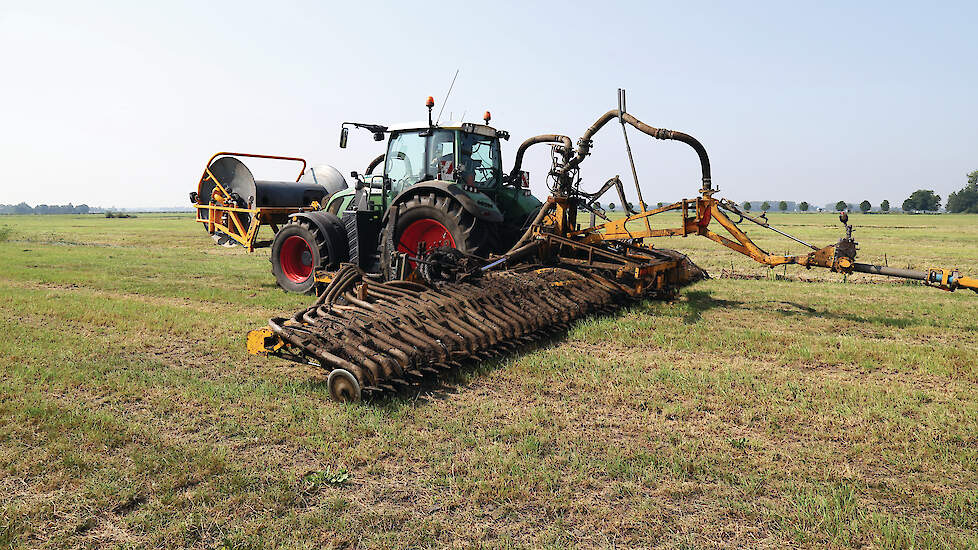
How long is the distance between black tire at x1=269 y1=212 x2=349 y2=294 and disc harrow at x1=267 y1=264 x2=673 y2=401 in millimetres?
3081

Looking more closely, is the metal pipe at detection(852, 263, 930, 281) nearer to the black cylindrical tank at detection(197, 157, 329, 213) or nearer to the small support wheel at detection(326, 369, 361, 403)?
the small support wheel at detection(326, 369, 361, 403)

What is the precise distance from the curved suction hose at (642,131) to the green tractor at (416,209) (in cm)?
134

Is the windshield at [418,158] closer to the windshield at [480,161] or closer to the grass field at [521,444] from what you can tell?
the windshield at [480,161]

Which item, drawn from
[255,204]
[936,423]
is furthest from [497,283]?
[255,204]

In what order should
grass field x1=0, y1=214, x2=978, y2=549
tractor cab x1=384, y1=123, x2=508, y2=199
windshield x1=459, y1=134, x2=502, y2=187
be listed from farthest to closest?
windshield x1=459, y1=134, x2=502, y2=187 → tractor cab x1=384, y1=123, x2=508, y2=199 → grass field x1=0, y1=214, x2=978, y2=549

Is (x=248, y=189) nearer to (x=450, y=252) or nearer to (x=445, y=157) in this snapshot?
(x=445, y=157)

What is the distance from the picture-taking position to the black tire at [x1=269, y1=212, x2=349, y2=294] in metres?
9.52

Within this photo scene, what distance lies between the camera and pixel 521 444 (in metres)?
3.81

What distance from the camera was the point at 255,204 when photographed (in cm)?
1145

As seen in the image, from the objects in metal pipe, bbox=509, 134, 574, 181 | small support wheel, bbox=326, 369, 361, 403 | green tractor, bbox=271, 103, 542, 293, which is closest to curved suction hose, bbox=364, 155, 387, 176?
green tractor, bbox=271, 103, 542, 293

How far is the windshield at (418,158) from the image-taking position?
350 inches

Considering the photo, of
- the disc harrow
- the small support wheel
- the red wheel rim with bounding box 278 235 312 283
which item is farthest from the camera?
the red wheel rim with bounding box 278 235 312 283

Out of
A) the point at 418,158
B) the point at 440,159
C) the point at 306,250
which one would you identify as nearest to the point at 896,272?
the point at 440,159

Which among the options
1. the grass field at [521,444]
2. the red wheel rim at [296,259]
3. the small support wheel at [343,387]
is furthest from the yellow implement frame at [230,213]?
the small support wheel at [343,387]
